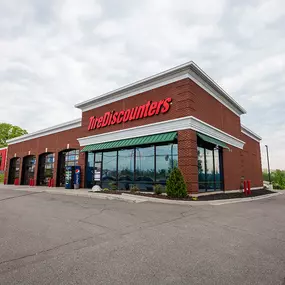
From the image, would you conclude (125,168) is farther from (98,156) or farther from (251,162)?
(251,162)

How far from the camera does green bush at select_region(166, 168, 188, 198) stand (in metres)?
12.6

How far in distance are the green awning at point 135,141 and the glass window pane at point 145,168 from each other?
2.83 ft

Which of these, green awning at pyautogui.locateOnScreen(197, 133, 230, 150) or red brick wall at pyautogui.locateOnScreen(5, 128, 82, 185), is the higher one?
red brick wall at pyautogui.locateOnScreen(5, 128, 82, 185)

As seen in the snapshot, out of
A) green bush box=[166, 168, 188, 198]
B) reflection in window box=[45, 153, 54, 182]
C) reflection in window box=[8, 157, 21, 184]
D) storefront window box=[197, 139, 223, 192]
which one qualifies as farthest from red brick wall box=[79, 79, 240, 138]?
reflection in window box=[8, 157, 21, 184]

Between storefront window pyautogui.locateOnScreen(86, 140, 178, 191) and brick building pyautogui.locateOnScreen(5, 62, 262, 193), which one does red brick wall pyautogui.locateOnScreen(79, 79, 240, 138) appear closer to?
brick building pyautogui.locateOnScreen(5, 62, 262, 193)

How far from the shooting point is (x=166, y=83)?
1592 centimetres

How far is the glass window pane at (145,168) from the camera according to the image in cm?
1619

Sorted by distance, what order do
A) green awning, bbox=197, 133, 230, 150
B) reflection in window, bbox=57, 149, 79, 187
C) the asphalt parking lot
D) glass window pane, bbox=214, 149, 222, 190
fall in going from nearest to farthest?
the asphalt parking lot < green awning, bbox=197, 133, 230, 150 < glass window pane, bbox=214, 149, 222, 190 < reflection in window, bbox=57, 149, 79, 187

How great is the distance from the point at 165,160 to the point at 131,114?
14.9 ft

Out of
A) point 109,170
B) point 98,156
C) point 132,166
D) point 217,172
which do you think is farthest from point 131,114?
point 217,172

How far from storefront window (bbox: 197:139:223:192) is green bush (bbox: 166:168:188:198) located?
298cm

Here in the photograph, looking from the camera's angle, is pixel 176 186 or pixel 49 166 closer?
pixel 176 186

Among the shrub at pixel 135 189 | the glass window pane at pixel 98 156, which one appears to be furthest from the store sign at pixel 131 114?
the shrub at pixel 135 189

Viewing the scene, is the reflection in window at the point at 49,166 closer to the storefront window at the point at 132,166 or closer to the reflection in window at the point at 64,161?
the reflection in window at the point at 64,161
